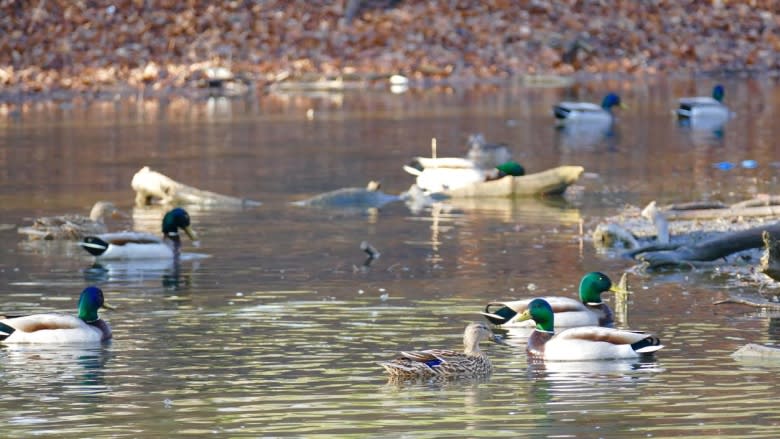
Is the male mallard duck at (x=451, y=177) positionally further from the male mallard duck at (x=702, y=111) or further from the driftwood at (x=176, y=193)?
the male mallard duck at (x=702, y=111)

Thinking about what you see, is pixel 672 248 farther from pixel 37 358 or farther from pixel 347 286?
pixel 37 358

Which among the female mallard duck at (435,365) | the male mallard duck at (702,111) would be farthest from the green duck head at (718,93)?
the female mallard duck at (435,365)

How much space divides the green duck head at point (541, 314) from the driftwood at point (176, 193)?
40.0 feet

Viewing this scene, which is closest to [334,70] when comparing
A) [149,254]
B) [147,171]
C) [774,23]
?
[774,23]

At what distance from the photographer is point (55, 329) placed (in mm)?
15945

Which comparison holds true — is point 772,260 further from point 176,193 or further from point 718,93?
point 718,93

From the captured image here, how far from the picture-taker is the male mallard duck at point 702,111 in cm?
4153

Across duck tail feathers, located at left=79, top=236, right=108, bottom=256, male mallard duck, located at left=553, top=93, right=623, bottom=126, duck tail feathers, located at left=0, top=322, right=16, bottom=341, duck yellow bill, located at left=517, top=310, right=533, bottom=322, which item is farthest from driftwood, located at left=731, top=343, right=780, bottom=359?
male mallard duck, located at left=553, top=93, right=623, bottom=126

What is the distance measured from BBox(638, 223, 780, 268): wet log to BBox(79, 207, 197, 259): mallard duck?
554cm

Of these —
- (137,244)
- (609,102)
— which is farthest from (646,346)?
(609,102)

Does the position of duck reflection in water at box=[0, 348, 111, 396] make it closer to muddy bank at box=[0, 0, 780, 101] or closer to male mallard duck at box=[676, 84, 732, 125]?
male mallard duck at box=[676, 84, 732, 125]

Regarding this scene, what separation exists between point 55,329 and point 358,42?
4108cm

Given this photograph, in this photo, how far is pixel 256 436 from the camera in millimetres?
12047

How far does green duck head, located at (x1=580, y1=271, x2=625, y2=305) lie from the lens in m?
16.7
